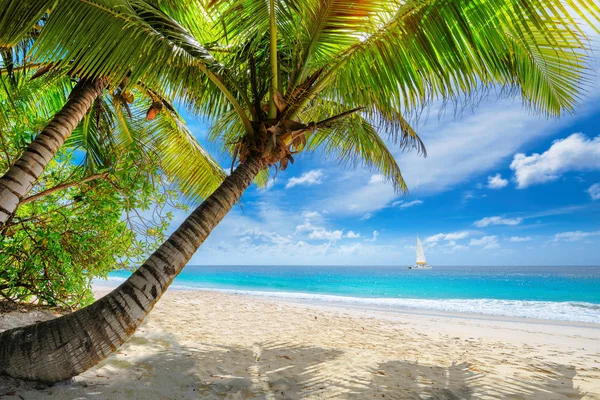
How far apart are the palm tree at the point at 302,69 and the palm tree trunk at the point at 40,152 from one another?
0.43 meters

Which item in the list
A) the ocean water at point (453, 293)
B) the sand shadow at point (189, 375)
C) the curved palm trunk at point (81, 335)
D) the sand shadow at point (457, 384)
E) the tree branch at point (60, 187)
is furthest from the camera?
the ocean water at point (453, 293)

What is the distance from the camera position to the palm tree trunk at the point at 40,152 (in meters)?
2.94

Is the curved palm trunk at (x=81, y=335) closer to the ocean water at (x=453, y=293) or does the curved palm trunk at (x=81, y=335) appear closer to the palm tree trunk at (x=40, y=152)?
the palm tree trunk at (x=40, y=152)

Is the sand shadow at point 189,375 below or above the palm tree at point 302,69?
below

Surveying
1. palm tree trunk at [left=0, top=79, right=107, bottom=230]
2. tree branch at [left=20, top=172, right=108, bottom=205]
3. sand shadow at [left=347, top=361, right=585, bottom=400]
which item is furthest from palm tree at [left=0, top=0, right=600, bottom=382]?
sand shadow at [left=347, top=361, right=585, bottom=400]

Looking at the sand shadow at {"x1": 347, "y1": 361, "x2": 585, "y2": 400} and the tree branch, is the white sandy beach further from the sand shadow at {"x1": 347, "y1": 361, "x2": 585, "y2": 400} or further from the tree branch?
the tree branch

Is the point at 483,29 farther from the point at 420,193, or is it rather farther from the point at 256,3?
the point at 420,193

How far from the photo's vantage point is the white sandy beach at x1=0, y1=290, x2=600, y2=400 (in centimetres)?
301

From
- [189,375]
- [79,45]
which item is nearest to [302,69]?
[79,45]

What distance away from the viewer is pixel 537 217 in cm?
7400

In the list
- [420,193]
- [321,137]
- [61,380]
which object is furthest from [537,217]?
[61,380]

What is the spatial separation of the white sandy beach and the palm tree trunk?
1487 millimetres

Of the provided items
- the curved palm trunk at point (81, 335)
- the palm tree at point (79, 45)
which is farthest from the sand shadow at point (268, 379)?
the palm tree at point (79, 45)

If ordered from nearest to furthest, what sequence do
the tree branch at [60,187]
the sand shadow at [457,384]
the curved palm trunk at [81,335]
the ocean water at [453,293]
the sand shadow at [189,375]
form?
the curved palm trunk at [81,335] → the sand shadow at [189,375] → the sand shadow at [457,384] → the tree branch at [60,187] → the ocean water at [453,293]
